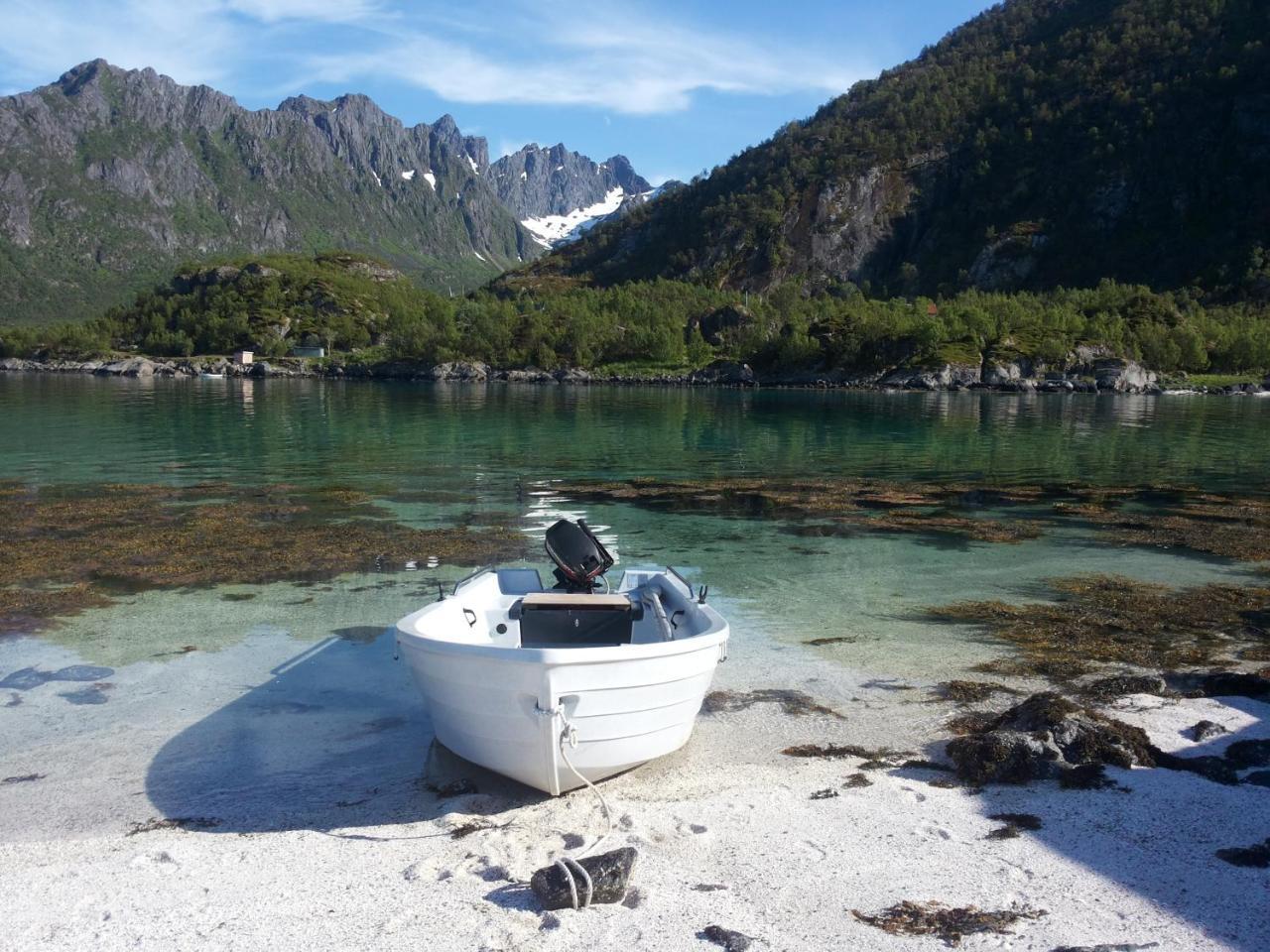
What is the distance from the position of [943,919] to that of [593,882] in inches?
89.6

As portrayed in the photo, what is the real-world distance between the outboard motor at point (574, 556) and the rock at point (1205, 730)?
6.51 meters

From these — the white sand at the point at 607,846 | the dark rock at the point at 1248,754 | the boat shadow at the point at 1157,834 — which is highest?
the dark rock at the point at 1248,754

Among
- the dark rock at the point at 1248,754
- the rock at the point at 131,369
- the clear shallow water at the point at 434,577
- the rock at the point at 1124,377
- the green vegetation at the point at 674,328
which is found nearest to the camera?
the dark rock at the point at 1248,754

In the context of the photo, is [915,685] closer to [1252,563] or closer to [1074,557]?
[1074,557]

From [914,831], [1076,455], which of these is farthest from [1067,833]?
[1076,455]

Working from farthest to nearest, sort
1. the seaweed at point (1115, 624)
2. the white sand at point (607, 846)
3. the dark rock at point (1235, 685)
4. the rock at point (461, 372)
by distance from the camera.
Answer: the rock at point (461, 372), the seaweed at point (1115, 624), the dark rock at point (1235, 685), the white sand at point (607, 846)

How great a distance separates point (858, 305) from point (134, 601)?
142m

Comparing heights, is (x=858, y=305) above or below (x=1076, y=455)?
above

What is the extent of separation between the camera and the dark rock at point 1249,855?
6312 millimetres

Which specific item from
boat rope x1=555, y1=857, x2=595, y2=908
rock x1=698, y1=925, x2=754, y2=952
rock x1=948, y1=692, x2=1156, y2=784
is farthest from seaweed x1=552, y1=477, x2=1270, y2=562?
rock x1=698, y1=925, x2=754, y2=952

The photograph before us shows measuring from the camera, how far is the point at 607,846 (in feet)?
21.8

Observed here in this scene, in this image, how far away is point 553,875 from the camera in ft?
19.5

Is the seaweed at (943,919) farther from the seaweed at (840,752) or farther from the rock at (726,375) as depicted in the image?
the rock at (726,375)

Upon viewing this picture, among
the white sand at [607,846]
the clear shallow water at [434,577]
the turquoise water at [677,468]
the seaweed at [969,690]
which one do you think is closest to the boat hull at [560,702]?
the white sand at [607,846]
